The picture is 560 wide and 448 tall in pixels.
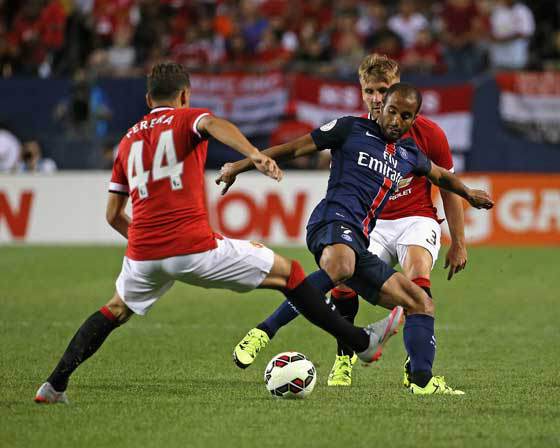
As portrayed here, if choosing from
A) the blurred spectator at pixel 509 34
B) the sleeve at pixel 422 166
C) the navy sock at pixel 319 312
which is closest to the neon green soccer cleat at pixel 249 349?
the navy sock at pixel 319 312

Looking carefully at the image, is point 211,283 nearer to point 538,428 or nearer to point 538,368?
point 538,428

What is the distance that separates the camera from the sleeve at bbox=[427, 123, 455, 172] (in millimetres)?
7934

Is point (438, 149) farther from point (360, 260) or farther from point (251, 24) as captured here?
point (251, 24)

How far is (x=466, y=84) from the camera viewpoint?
1984 centimetres

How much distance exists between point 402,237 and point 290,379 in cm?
166

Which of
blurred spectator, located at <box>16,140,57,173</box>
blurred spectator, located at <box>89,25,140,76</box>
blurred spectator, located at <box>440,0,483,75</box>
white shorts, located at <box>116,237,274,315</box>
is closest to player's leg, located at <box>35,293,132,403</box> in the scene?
white shorts, located at <box>116,237,274,315</box>

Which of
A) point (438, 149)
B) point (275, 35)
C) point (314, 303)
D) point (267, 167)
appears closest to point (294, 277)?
point (314, 303)

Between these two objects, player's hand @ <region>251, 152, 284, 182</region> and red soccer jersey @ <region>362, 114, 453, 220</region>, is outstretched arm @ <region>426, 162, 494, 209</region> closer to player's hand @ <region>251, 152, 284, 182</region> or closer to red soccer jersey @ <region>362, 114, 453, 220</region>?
red soccer jersey @ <region>362, 114, 453, 220</region>

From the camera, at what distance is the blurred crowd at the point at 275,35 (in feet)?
66.0

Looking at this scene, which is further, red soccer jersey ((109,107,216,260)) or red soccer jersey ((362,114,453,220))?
red soccer jersey ((362,114,453,220))

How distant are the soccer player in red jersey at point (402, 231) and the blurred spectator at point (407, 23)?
1269 cm

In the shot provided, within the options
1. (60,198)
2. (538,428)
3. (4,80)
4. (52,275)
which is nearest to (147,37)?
(4,80)

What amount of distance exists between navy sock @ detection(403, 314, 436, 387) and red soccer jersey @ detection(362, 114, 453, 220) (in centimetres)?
119

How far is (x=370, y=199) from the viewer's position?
7.30 meters
